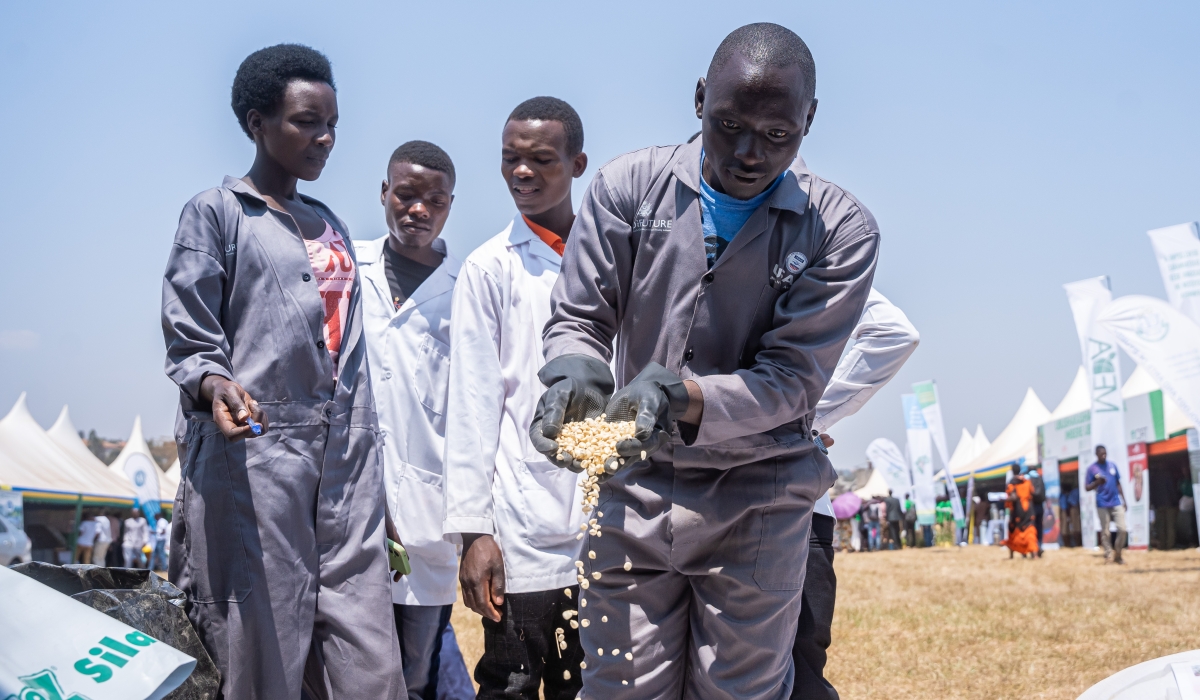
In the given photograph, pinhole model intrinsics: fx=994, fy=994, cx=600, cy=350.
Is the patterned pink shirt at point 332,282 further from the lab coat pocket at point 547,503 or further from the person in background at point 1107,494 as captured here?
the person in background at point 1107,494

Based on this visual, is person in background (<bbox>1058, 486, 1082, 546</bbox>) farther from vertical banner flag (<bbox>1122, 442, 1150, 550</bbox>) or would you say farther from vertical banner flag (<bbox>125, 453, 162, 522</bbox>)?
vertical banner flag (<bbox>125, 453, 162, 522</bbox>)

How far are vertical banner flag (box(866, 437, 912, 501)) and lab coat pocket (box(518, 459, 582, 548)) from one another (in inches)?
943

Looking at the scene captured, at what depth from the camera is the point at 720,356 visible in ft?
7.39

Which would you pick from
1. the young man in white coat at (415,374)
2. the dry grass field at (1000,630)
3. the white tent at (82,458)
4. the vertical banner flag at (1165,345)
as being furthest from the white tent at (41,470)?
the vertical banner flag at (1165,345)

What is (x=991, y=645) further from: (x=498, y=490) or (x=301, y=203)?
(x=301, y=203)

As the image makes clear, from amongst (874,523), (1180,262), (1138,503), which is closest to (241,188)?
(1180,262)

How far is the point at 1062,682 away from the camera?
501cm

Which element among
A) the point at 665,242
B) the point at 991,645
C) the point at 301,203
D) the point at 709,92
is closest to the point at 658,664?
the point at 665,242

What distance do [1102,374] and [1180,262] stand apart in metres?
3.32

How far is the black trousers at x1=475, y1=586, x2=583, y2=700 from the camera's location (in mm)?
2990

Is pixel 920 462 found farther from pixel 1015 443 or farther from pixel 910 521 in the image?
pixel 1015 443

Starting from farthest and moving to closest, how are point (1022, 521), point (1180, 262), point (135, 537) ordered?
point (135, 537) → point (1022, 521) → point (1180, 262)

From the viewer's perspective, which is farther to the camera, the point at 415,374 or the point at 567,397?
the point at 415,374

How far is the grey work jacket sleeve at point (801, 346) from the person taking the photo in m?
2.05
